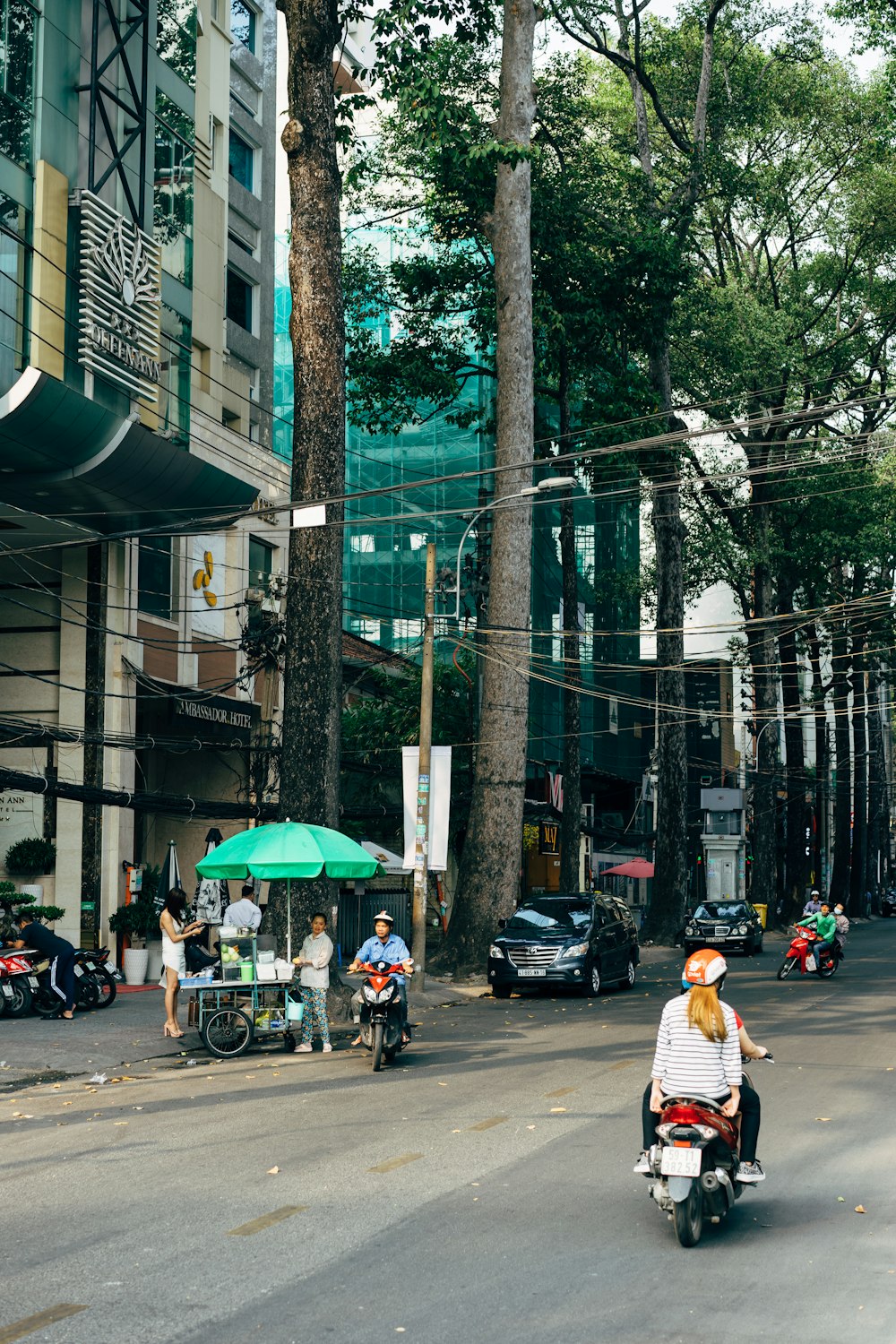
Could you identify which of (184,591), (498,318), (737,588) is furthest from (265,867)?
(737,588)

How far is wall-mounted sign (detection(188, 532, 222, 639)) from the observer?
3017 cm

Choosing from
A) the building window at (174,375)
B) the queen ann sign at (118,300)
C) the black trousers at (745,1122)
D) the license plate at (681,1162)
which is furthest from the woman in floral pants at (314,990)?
the building window at (174,375)

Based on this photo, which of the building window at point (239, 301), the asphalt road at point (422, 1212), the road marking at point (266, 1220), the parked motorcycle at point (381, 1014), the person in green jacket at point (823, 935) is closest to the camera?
the asphalt road at point (422, 1212)

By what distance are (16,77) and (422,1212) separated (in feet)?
62.7

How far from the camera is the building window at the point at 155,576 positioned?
1107 inches

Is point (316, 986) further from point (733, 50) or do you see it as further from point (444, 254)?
point (733, 50)

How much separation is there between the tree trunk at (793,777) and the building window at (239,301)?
23956 mm

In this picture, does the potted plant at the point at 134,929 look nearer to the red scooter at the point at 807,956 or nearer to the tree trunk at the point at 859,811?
the red scooter at the point at 807,956

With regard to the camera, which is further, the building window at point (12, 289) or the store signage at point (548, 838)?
the store signage at point (548, 838)

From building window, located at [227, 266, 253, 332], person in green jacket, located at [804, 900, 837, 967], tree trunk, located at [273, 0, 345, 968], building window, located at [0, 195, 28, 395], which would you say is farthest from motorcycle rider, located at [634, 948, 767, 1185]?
building window, located at [227, 266, 253, 332]

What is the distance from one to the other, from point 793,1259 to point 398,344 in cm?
2894

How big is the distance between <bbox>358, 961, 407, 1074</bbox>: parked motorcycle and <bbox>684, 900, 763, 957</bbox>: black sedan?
24.3 meters

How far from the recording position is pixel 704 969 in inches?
331

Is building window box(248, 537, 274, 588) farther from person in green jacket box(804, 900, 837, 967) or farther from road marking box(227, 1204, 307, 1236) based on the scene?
road marking box(227, 1204, 307, 1236)
